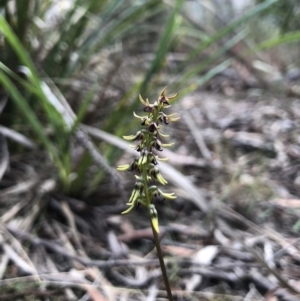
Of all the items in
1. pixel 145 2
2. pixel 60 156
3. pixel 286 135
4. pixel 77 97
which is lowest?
pixel 60 156

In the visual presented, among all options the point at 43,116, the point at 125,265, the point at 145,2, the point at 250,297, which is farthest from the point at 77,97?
the point at 250,297

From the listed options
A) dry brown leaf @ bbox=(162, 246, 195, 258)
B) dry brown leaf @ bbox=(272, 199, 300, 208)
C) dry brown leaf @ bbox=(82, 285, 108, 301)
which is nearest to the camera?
dry brown leaf @ bbox=(82, 285, 108, 301)

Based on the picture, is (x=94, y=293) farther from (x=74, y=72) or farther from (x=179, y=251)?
(x=74, y=72)

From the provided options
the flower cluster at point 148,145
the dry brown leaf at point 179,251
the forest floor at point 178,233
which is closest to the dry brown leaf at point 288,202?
the forest floor at point 178,233

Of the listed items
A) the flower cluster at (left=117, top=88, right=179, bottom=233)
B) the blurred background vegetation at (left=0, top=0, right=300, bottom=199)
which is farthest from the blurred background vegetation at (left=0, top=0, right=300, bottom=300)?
the flower cluster at (left=117, top=88, right=179, bottom=233)

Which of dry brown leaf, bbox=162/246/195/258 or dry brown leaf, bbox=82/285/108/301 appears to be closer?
dry brown leaf, bbox=82/285/108/301

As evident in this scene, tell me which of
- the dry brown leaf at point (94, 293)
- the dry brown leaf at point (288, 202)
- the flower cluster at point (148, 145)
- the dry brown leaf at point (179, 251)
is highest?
the dry brown leaf at point (288, 202)

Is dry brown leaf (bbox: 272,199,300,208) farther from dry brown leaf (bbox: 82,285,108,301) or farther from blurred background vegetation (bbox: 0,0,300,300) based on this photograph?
dry brown leaf (bbox: 82,285,108,301)

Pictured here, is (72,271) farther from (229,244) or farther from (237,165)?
(237,165)

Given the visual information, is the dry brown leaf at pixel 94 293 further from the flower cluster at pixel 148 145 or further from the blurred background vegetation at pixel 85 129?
the flower cluster at pixel 148 145

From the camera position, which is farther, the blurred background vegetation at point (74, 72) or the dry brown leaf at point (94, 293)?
the blurred background vegetation at point (74, 72)

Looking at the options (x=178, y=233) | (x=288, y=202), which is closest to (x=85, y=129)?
(x=178, y=233)
